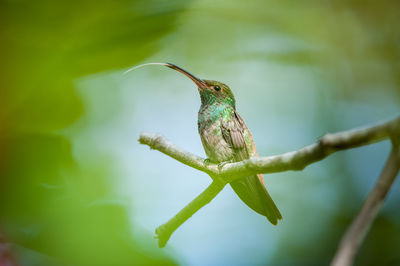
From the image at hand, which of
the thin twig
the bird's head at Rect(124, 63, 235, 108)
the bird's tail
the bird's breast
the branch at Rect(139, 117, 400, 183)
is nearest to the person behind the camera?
the branch at Rect(139, 117, 400, 183)

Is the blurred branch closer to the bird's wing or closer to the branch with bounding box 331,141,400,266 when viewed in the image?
the branch with bounding box 331,141,400,266

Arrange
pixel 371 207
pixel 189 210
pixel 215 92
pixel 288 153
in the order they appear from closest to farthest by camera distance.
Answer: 1. pixel 371 207
2. pixel 288 153
3. pixel 189 210
4. pixel 215 92

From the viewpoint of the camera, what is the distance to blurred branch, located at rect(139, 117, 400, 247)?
605 mm

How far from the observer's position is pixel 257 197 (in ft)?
4.54

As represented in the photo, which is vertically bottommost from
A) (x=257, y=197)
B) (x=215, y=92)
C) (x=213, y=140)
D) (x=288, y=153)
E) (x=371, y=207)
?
(x=371, y=207)

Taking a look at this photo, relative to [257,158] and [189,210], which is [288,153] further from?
[189,210]

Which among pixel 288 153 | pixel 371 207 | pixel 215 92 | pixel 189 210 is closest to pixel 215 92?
pixel 215 92

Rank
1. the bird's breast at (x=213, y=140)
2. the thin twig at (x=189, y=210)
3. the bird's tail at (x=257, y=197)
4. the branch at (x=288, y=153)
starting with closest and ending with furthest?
1. the branch at (x=288, y=153)
2. the thin twig at (x=189, y=210)
3. the bird's tail at (x=257, y=197)
4. the bird's breast at (x=213, y=140)

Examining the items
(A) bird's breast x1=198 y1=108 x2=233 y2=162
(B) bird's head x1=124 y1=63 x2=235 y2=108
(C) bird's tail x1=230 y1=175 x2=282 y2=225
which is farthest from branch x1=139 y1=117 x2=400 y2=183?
(B) bird's head x1=124 y1=63 x2=235 y2=108

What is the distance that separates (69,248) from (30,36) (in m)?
0.44

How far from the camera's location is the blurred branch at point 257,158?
0.60 meters

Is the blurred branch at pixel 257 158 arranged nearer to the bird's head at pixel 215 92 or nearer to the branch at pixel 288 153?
the branch at pixel 288 153

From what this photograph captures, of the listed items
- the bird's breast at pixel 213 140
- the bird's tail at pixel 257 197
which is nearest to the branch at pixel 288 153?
the bird's tail at pixel 257 197

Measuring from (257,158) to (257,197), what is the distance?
475 millimetres
